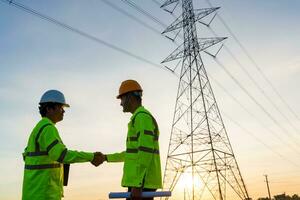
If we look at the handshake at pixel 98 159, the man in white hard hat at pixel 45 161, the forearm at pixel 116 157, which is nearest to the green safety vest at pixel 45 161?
the man in white hard hat at pixel 45 161

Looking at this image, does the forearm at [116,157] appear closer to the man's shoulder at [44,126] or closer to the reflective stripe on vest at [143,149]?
the reflective stripe on vest at [143,149]

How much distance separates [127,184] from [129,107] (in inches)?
46.9

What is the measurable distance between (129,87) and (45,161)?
5.35ft

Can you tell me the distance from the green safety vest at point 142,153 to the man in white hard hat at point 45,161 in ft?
2.79

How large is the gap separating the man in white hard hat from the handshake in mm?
Result: 359

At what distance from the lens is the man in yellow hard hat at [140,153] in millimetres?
5012

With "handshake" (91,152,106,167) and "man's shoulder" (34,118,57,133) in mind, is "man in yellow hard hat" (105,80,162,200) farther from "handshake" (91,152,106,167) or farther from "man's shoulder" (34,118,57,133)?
"man's shoulder" (34,118,57,133)

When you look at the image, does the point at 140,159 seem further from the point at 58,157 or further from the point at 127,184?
the point at 58,157

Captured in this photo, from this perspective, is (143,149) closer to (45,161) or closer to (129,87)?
(129,87)

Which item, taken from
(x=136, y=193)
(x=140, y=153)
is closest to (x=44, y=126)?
(x=140, y=153)

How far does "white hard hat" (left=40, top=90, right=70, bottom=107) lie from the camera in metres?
5.80

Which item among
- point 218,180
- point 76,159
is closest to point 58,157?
point 76,159

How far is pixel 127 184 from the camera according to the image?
5027mm

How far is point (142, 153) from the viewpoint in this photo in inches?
200
